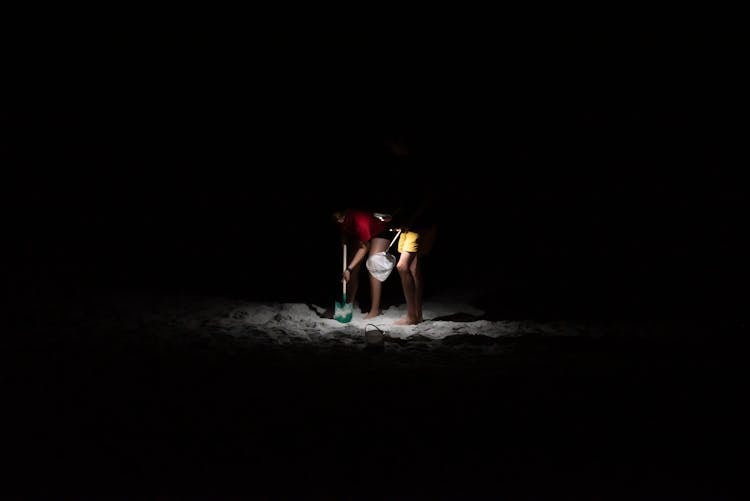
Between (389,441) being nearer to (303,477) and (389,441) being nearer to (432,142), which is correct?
(303,477)

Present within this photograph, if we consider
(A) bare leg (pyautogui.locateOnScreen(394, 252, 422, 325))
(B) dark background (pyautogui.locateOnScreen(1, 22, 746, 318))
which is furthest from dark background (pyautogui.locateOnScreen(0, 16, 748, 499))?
(A) bare leg (pyautogui.locateOnScreen(394, 252, 422, 325))

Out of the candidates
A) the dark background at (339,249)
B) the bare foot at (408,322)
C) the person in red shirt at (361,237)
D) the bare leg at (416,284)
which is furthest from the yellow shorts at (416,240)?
the bare foot at (408,322)

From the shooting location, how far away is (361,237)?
21.4ft

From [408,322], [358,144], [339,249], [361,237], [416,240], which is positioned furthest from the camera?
[358,144]

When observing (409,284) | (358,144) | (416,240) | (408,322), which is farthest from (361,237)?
(358,144)

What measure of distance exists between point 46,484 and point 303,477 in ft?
3.89

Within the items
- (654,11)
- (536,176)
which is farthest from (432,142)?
(654,11)

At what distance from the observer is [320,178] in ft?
42.9

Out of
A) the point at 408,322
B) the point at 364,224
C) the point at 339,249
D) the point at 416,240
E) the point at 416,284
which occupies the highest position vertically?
the point at 364,224

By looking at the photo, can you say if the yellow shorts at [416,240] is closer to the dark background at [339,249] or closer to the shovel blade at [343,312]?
the dark background at [339,249]

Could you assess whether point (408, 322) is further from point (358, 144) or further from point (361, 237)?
point (358, 144)

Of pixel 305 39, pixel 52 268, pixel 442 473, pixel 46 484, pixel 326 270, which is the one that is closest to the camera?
pixel 46 484

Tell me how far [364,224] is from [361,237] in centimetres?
15

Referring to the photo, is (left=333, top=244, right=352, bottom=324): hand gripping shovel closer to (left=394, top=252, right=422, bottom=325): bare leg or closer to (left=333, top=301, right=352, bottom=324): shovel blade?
(left=333, top=301, right=352, bottom=324): shovel blade
